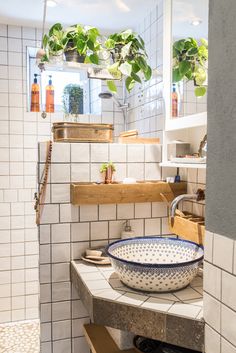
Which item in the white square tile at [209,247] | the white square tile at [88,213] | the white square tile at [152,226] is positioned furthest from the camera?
the white square tile at [152,226]

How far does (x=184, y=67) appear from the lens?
4.99ft

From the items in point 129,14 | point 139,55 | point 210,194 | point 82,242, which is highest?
point 129,14

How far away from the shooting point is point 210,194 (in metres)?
0.99

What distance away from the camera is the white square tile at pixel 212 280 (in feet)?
3.10

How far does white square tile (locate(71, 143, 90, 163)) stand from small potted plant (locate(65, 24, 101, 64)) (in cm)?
48

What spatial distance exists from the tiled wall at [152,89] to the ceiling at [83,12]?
9 cm

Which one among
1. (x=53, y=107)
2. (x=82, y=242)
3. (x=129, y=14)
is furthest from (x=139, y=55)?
(x=53, y=107)

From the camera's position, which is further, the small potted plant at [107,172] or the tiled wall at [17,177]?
the tiled wall at [17,177]

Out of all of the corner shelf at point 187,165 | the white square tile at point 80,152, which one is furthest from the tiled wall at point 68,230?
the corner shelf at point 187,165

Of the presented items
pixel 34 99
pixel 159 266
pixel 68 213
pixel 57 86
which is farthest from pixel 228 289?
pixel 57 86

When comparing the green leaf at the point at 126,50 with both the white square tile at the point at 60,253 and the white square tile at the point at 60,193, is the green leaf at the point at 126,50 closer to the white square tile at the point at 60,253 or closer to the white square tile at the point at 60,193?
the white square tile at the point at 60,193

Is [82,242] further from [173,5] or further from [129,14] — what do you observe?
→ [129,14]

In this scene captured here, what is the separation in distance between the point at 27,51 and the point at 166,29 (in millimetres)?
1443

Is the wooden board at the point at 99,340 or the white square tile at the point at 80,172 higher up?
the white square tile at the point at 80,172
